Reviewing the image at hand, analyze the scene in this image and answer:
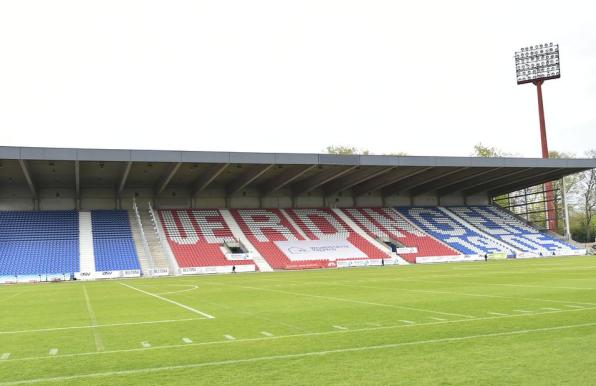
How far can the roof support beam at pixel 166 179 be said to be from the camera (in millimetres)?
46150

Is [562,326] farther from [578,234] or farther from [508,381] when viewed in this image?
[578,234]

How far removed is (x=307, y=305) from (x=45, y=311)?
812 cm

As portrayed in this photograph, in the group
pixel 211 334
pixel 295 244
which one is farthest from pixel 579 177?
pixel 211 334

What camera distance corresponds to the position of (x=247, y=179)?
5244 cm

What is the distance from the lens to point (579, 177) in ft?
282

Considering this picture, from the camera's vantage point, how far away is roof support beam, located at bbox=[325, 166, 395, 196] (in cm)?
5362

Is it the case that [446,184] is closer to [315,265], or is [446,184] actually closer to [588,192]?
[315,265]

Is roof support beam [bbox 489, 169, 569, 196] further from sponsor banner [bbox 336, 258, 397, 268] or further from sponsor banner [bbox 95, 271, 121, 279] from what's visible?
sponsor banner [bbox 95, 271, 121, 279]

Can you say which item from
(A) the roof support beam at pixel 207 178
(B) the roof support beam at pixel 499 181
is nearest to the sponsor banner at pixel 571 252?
(B) the roof support beam at pixel 499 181

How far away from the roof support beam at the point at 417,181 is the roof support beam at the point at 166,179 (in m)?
26.1

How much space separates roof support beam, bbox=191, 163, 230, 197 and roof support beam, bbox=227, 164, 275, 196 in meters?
3.07

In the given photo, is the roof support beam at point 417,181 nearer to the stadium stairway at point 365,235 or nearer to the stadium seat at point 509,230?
the stadium stairway at point 365,235

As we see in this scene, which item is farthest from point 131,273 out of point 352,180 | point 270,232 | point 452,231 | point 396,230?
point 452,231

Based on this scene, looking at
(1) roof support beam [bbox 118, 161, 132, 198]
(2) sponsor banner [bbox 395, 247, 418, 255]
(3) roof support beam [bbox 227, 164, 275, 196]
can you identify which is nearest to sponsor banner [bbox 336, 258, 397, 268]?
(2) sponsor banner [bbox 395, 247, 418, 255]
